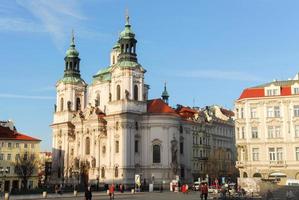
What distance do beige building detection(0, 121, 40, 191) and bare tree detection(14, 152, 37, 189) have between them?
1150 mm

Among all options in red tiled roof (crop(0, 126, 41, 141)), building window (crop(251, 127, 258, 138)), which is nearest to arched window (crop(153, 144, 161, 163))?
building window (crop(251, 127, 258, 138))

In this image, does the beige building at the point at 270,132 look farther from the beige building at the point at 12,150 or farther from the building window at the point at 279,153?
the beige building at the point at 12,150

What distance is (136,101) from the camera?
9112cm

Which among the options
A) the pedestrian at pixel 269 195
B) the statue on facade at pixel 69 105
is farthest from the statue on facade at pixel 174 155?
the pedestrian at pixel 269 195

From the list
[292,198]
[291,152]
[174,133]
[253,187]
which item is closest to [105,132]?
[174,133]

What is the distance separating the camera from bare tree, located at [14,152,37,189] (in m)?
96.4

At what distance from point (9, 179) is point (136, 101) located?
32856 mm

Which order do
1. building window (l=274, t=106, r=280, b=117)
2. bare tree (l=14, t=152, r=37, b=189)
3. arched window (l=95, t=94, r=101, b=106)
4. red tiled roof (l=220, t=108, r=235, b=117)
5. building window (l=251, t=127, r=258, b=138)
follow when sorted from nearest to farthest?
building window (l=274, t=106, r=280, b=117) < building window (l=251, t=127, r=258, b=138) < bare tree (l=14, t=152, r=37, b=189) < arched window (l=95, t=94, r=101, b=106) < red tiled roof (l=220, t=108, r=235, b=117)

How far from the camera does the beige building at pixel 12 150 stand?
97625mm

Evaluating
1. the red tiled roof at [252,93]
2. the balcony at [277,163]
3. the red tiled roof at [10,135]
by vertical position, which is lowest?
the balcony at [277,163]

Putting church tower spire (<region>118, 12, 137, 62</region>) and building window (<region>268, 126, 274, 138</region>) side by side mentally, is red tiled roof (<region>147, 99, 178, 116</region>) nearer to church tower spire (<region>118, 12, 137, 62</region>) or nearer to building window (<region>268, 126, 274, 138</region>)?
church tower spire (<region>118, 12, 137, 62</region>)

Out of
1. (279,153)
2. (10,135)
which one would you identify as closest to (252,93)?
(279,153)

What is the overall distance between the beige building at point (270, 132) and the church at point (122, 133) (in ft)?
74.7

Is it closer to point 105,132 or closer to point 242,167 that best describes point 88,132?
point 105,132
